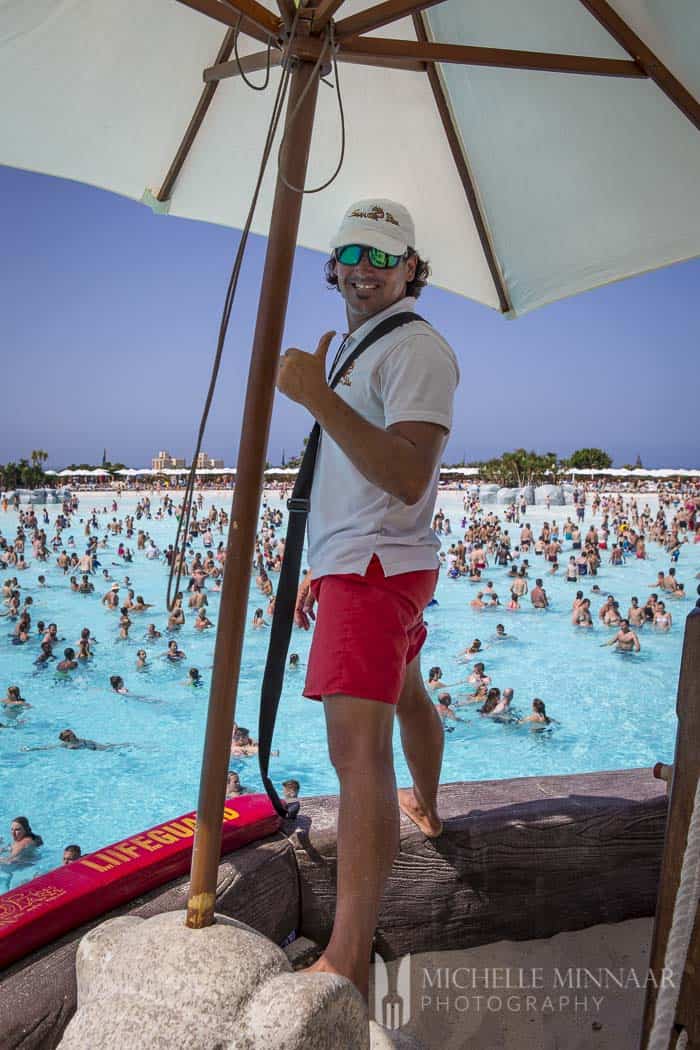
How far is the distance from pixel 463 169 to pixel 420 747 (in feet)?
5.12

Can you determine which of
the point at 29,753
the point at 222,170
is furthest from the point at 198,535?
the point at 222,170

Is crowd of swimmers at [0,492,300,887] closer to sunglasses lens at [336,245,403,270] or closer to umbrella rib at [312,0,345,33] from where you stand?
sunglasses lens at [336,245,403,270]

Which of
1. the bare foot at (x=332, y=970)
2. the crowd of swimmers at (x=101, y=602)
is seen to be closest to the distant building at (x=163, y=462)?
the crowd of swimmers at (x=101, y=602)

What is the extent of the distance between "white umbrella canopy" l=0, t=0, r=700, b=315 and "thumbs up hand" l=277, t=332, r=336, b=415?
0.73 meters

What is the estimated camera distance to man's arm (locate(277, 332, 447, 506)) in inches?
54.4

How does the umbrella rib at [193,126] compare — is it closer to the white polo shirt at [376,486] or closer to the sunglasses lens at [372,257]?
the sunglasses lens at [372,257]

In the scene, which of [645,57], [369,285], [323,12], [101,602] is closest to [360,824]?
[369,285]

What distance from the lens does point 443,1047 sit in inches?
71.9

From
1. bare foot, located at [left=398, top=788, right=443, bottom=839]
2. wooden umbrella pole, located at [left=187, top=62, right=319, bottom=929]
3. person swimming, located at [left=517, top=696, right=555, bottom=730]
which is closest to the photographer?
wooden umbrella pole, located at [left=187, top=62, right=319, bottom=929]

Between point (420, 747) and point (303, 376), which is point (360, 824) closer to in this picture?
point (420, 747)

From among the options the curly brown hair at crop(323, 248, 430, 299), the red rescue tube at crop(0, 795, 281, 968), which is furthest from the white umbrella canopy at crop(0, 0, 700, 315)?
the red rescue tube at crop(0, 795, 281, 968)

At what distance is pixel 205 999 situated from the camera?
1160 millimetres

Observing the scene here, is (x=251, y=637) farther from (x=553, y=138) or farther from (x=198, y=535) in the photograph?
(x=553, y=138)

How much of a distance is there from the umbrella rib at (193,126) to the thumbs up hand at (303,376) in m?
1.18
